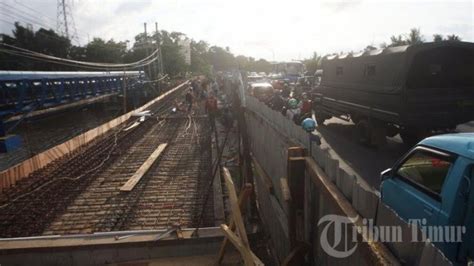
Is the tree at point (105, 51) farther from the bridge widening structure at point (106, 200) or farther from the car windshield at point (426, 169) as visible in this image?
the car windshield at point (426, 169)

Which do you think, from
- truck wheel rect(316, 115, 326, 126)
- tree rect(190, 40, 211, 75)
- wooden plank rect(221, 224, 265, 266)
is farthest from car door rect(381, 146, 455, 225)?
tree rect(190, 40, 211, 75)

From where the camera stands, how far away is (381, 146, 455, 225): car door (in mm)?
3689

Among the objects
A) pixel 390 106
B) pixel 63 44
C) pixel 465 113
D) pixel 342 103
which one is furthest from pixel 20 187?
pixel 63 44

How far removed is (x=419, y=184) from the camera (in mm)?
4039

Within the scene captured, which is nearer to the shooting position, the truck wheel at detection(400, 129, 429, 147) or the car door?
the car door

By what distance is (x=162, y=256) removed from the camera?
5695 millimetres

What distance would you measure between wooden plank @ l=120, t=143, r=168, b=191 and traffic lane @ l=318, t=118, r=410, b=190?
5.60m

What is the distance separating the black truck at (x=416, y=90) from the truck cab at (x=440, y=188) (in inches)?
232

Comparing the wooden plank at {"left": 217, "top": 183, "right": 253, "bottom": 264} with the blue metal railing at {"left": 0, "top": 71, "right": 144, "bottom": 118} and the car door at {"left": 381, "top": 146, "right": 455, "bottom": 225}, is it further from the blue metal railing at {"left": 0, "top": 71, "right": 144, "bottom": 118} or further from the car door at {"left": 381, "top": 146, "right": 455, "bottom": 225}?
the blue metal railing at {"left": 0, "top": 71, "right": 144, "bottom": 118}

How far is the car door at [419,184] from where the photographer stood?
3689 mm

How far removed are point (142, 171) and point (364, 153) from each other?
6757 millimetres

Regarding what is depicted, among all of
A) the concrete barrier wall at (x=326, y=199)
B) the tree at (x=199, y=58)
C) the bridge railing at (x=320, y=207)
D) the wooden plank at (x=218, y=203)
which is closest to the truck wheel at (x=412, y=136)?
the concrete barrier wall at (x=326, y=199)

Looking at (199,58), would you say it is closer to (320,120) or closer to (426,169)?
(320,120)

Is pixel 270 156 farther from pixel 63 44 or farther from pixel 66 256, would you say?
pixel 63 44
